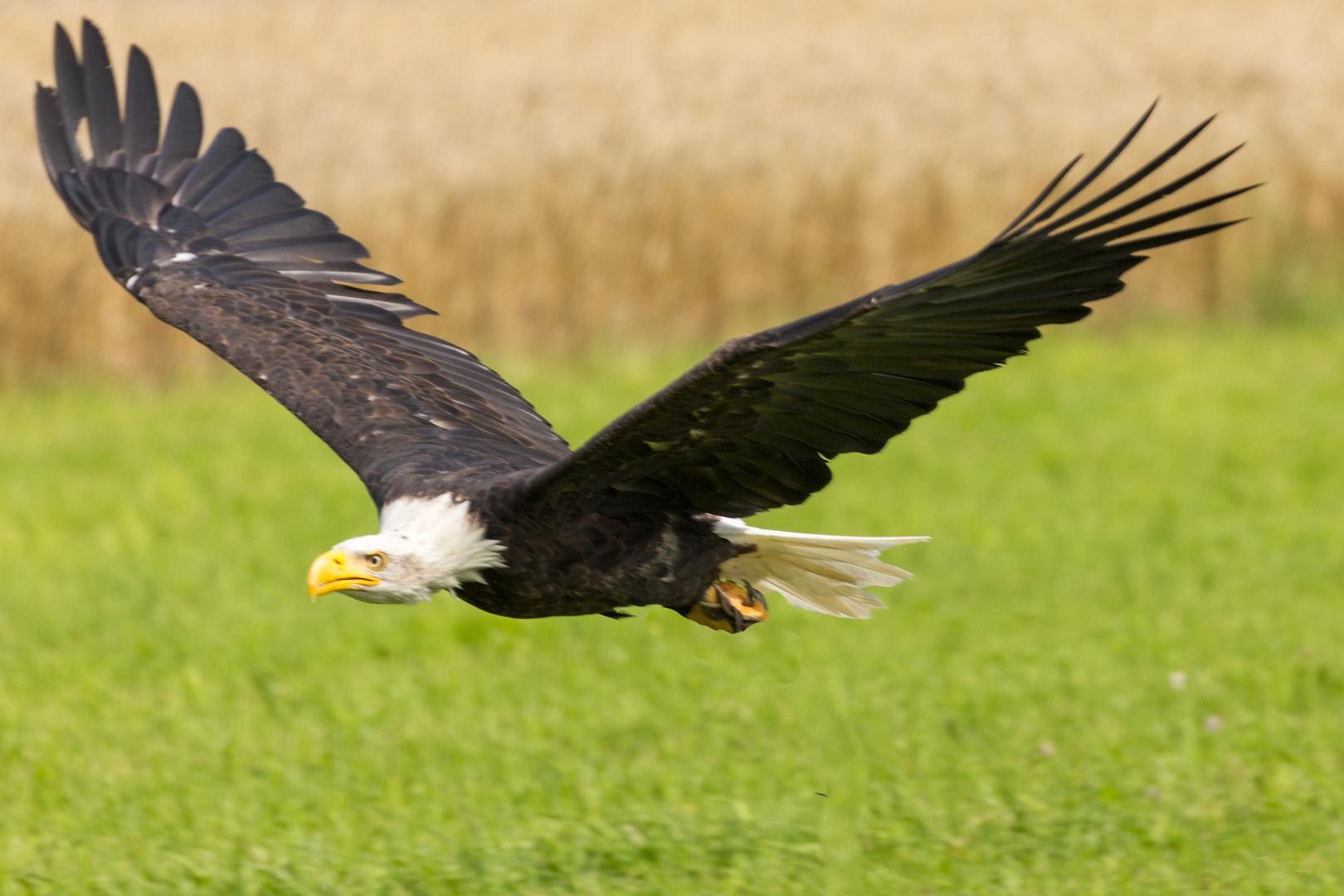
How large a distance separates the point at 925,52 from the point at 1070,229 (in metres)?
11.0

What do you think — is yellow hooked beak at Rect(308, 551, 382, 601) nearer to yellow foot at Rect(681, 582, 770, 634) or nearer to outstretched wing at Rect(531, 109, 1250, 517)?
outstretched wing at Rect(531, 109, 1250, 517)

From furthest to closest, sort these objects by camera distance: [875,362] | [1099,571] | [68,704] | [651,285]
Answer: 1. [651,285]
2. [1099,571]
3. [68,704]
4. [875,362]

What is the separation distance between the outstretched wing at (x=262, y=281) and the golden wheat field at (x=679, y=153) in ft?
18.7

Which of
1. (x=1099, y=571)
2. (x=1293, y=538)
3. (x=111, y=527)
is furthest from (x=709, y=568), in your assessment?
(x=111, y=527)

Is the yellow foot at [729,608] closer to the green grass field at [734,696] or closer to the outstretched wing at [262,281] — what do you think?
the green grass field at [734,696]

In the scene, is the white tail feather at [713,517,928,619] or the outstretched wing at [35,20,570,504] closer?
the white tail feather at [713,517,928,619]

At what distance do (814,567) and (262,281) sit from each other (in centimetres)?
246

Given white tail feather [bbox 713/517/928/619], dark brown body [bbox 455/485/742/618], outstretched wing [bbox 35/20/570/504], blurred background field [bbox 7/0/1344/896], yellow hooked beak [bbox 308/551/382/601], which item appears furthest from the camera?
outstretched wing [bbox 35/20/570/504]

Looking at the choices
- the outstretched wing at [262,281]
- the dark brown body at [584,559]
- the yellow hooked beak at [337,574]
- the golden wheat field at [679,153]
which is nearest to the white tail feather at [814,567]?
the dark brown body at [584,559]

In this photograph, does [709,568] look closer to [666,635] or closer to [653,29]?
[666,635]

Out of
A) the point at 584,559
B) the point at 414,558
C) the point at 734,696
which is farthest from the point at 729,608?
the point at 734,696

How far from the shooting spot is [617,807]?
5496 mm

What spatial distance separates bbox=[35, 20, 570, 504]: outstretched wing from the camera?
18.3ft

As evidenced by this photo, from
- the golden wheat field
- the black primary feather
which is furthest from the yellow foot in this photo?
the golden wheat field
